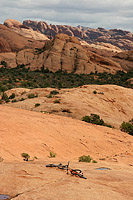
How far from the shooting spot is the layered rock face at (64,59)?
71262 mm

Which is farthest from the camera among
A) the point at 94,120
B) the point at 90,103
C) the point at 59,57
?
the point at 59,57

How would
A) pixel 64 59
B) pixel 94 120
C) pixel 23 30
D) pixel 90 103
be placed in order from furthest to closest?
1. pixel 23 30
2. pixel 64 59
3. pixel 90 103
4. pixel 94 120

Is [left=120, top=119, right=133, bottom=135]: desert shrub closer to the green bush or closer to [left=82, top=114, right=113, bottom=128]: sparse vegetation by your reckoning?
[left=82, top=114, right=113, bottom=128]: sparse vegetation

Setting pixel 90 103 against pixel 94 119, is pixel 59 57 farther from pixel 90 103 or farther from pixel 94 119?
pixel 94 119

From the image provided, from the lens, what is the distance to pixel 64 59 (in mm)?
73312

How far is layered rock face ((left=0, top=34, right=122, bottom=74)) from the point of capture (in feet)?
234

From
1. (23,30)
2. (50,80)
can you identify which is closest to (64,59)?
(50,80)

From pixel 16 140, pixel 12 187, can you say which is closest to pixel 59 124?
pixel 16 140

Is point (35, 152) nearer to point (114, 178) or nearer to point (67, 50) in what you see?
point (114, 178)

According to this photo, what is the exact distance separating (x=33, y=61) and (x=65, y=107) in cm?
5209

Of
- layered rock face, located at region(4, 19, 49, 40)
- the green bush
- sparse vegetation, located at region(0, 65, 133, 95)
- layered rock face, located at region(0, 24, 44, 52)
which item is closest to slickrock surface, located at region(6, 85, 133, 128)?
the green bush

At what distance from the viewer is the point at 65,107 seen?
24422mm

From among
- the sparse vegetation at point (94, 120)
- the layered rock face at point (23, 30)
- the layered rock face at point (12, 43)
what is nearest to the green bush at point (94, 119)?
the sparse vegetation at point (94, 120)

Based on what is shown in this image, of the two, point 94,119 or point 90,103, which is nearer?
point 94,119
